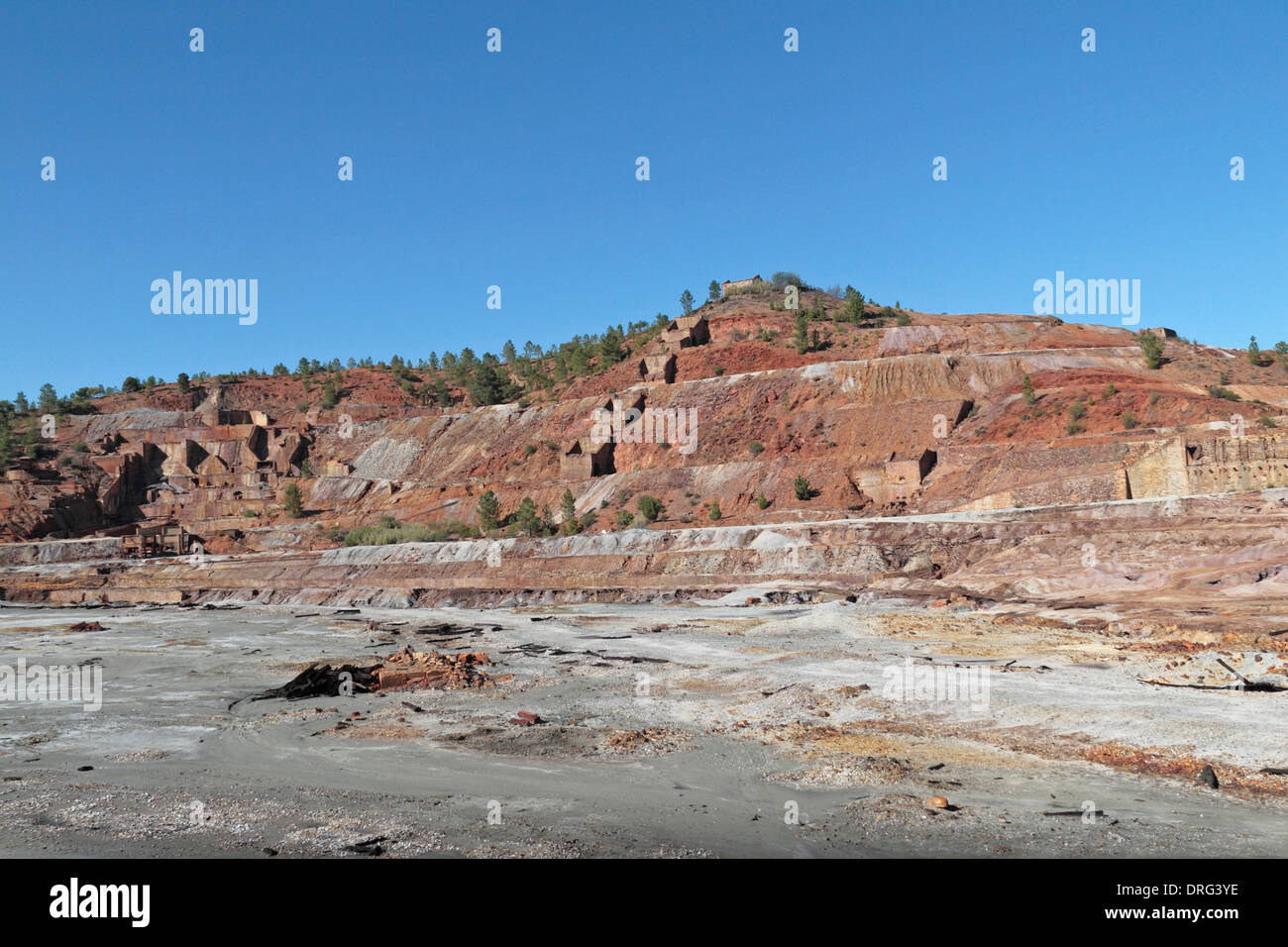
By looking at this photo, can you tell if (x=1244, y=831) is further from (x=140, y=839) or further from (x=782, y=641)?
(x=782, y=641)

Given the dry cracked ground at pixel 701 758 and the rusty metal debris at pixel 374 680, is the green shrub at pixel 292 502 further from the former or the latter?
the rusty metal debris at pixel 374 680

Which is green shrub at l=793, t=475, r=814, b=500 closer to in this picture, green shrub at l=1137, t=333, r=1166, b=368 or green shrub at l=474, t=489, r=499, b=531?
green shrub at l=474, t=489, r=499, b=531

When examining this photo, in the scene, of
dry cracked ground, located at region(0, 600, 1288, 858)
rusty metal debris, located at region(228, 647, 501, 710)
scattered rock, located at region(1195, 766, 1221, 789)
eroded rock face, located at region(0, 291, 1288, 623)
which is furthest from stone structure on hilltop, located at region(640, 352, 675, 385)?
scattered rock, located at region(1195, 766, 1221, 789)

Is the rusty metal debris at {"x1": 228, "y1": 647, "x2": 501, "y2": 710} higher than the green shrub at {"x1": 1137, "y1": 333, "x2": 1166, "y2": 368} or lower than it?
lower

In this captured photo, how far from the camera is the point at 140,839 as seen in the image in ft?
25.1

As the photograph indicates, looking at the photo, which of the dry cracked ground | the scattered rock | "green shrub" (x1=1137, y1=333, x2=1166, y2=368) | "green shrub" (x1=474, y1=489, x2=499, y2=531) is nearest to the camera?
the dry cracked ground

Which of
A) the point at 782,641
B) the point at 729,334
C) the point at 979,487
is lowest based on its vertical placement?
the point at 782,641

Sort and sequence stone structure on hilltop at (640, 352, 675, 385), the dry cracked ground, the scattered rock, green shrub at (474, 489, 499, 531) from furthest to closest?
stone structure on hilltop at (640, 352, 675, 385)
green shrub at (474, 489, 499, 531)
the scattered rock
the dry cracked ground

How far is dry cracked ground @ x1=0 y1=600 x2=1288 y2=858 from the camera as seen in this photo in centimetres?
748

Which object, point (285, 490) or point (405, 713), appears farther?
point (285, 490)

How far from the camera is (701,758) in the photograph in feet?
34.1

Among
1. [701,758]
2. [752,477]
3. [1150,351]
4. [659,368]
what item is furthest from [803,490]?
[701,758]
